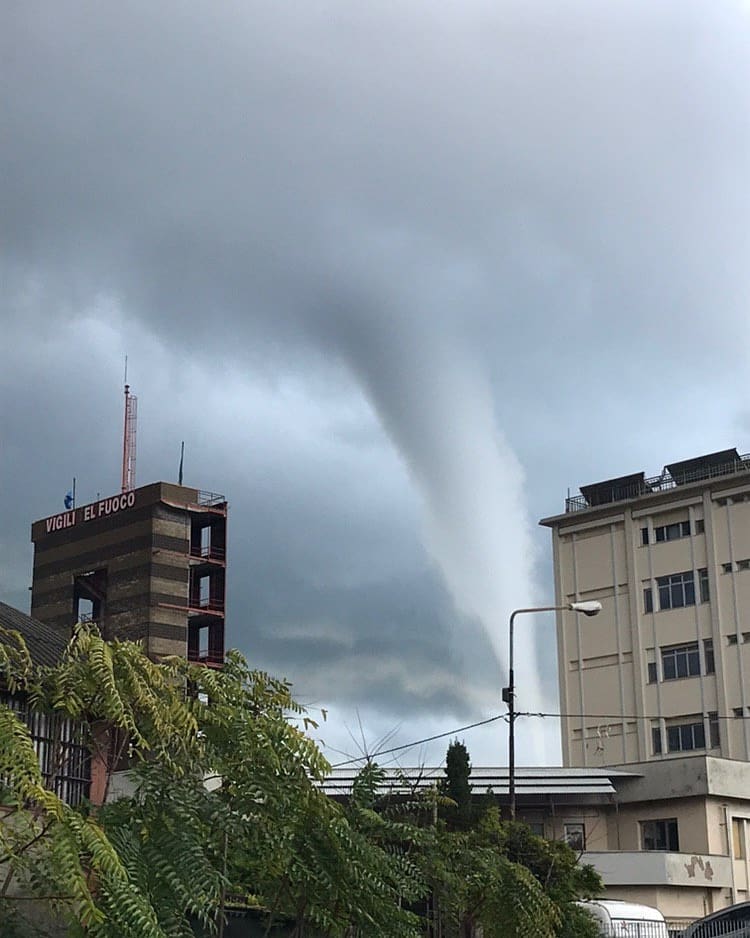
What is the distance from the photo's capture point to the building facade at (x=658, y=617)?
87.1 meters

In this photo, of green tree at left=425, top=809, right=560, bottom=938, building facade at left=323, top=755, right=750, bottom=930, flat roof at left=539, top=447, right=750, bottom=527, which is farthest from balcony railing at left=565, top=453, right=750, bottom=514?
green tree at left=425, top=809, right=560, bottom=938

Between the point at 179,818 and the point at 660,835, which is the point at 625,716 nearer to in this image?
the point at 660,835

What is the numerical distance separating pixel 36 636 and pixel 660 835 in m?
44.2

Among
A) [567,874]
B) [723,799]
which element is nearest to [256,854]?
[567,874]

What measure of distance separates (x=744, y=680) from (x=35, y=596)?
99.0m

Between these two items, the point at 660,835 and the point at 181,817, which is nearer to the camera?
the point at 181,817

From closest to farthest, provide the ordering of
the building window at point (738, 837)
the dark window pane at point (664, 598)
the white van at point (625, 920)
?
the white van at point (625, 920) → the building window at point (738, 837) → the dark window pane at point (664, 598)

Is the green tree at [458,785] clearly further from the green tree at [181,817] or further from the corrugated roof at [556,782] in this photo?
the green tree at [181,817]

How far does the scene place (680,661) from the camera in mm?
90188

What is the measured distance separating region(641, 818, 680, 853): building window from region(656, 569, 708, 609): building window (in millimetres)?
29032

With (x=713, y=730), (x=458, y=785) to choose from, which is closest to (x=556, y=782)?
(x=458, y=785)

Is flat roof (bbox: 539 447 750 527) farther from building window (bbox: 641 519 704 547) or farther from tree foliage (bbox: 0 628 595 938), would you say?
tree foliage (bbox: 0 628 595 938)

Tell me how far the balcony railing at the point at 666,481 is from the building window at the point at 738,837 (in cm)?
3127

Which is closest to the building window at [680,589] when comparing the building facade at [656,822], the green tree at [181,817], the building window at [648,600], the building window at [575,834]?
the building window at [648,600]
